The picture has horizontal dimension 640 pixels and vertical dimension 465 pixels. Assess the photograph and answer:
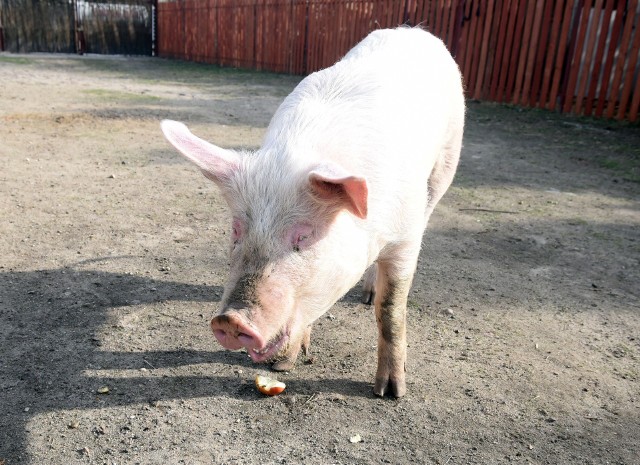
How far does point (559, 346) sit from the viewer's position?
10.9ft

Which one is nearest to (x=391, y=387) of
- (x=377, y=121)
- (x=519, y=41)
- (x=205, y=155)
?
(x=377, y=121)

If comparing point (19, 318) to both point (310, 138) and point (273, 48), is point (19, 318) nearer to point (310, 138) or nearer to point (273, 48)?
point (310, 138)

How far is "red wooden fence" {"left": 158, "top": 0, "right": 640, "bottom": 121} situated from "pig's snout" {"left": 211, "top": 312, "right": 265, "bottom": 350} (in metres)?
9.05

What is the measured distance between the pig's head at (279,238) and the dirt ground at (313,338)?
69 cm

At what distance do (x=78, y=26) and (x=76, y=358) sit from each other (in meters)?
21.6

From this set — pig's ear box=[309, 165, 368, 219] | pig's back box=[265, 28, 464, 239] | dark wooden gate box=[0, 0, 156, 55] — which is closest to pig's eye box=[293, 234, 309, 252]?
pig's ear box=[309, 165, 368, 219]

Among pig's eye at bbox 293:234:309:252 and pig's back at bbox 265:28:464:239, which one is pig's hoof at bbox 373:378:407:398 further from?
pig's eye at bbox 293:234:309:252

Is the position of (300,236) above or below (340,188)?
below

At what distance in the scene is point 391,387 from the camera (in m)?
2.84

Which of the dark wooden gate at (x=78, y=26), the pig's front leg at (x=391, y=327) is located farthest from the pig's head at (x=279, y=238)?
the dark wooden gate at (x=78, y=26)

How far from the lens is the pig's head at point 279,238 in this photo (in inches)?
79.4

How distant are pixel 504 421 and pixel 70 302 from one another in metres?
2.57

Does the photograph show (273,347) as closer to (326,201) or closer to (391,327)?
(326,201)

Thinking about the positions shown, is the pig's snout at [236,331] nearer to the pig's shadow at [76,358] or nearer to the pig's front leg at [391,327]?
the pig's shadow at [76,358]
